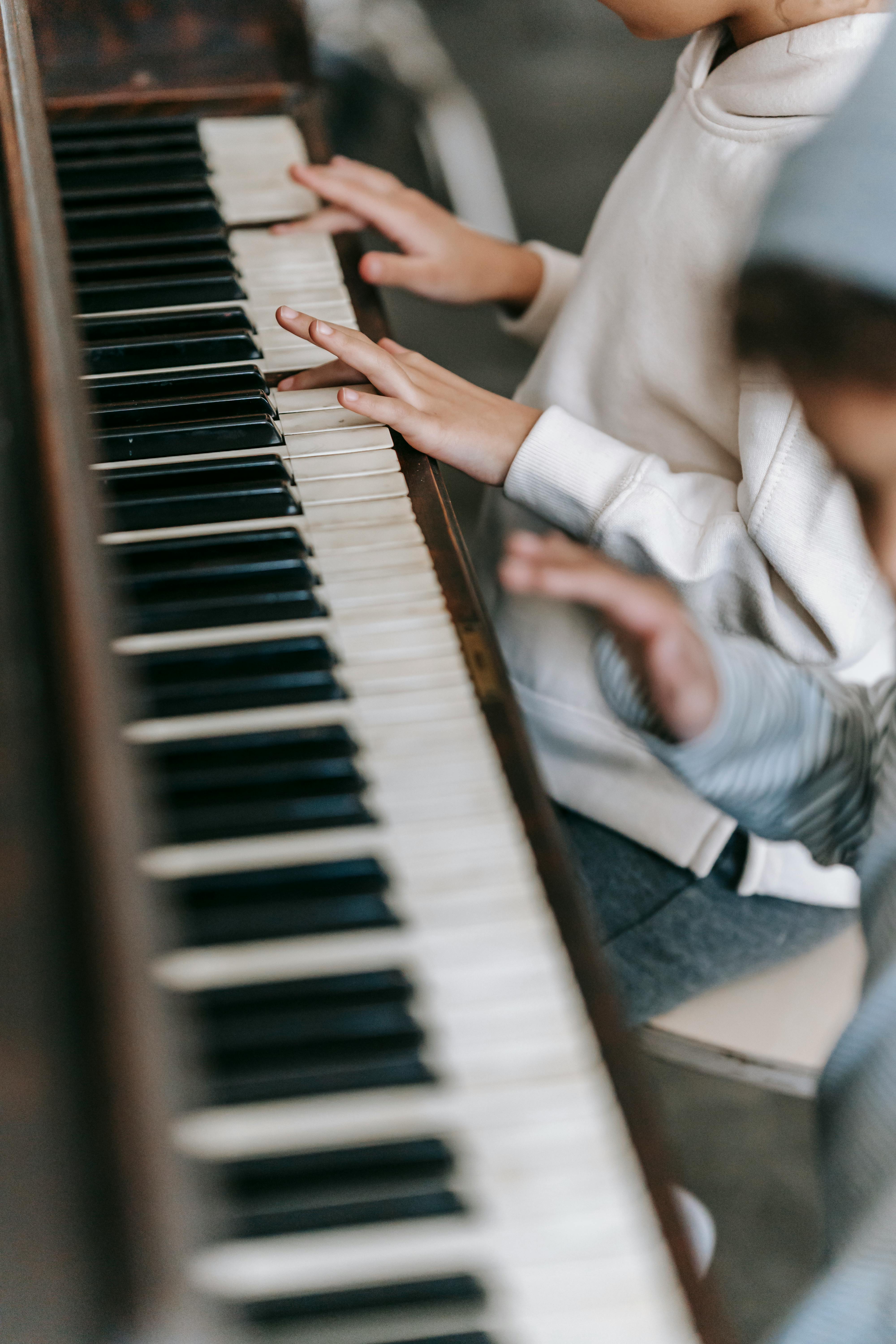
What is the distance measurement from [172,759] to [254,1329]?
0.87ft

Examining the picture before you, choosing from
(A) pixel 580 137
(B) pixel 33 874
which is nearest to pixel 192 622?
(B) pixel 33 874

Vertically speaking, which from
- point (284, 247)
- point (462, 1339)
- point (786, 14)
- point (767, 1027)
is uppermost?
point (786, 14)

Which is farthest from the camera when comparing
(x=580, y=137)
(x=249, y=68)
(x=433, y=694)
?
(x=580, y=137)

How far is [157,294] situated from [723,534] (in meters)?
0.47

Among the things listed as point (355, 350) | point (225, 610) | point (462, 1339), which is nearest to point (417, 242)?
point (355, 350)

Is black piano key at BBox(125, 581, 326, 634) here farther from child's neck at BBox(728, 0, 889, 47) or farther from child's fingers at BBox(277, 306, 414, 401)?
child's neck at BBox(728, 0, 889, 47)

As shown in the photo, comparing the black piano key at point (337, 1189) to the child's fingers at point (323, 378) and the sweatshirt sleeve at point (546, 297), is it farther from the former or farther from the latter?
the sweatshirt sleeve at point (546, 297)

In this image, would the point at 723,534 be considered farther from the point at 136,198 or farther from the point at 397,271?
the point at 136,198

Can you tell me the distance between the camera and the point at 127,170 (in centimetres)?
102

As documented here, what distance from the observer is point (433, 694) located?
67 centimetres

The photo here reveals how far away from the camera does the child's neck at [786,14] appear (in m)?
0.79

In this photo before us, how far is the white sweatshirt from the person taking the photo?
80 cm

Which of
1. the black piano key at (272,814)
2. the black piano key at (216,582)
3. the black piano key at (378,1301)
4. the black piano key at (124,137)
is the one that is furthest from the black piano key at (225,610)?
the black piano key at (124,137)

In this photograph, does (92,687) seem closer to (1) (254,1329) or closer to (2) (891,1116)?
(1) (254,1329)
